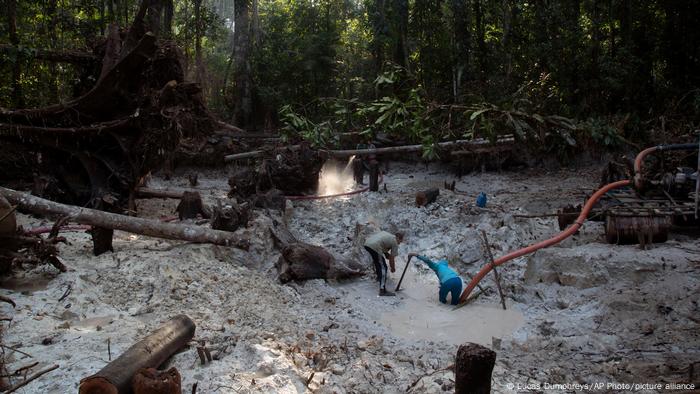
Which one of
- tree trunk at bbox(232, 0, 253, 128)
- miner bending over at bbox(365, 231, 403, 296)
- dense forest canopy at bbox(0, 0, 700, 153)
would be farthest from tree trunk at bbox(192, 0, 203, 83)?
miner bending over at bbox(365, 231, 403, 296)

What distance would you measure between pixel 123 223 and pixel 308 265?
9.31 feet

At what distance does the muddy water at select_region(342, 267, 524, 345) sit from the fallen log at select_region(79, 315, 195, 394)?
9.12ft

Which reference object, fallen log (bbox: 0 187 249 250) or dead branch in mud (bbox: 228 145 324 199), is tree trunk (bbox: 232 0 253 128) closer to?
dead branch in mud (bbox: 228 145 324 199)

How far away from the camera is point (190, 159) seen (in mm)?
16578

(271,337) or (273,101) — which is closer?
(271,337)

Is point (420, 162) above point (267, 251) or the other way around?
above

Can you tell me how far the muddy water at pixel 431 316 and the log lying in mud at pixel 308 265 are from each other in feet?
0.91

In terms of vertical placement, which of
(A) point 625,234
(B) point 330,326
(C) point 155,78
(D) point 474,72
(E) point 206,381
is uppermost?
(D) point 474,72

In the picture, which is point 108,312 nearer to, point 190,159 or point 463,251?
point 463,251

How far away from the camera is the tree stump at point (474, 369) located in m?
3.34

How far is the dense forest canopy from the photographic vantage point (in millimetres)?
12203

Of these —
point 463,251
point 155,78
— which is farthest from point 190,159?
point 463,251

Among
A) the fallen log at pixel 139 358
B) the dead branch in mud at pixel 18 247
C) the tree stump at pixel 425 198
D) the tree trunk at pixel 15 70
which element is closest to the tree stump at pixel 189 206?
the dead branch in mud at pixel 18 247

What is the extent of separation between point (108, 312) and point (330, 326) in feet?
8.41
